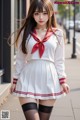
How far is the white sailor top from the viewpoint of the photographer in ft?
16.4

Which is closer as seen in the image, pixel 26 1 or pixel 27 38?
pixel 27 38

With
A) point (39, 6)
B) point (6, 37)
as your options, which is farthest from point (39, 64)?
point (6, 37)

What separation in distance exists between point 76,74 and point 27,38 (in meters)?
10.6

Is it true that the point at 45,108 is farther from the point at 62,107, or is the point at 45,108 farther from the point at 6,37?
the point at 6,37

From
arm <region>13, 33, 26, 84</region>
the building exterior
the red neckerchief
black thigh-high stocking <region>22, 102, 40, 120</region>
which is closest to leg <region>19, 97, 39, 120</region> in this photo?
black thigh-high stocking <region>22, 102, 40, 120</region>

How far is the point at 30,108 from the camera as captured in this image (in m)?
4.89

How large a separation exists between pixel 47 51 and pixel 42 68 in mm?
199

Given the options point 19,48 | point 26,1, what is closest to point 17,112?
point 19,48

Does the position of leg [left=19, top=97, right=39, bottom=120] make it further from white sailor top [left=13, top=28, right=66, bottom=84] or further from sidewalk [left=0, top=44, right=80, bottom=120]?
sidewalk [left=0, top=44, right=80, bottom=120]

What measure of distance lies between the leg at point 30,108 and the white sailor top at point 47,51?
26cm

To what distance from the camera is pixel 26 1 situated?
1688 cm

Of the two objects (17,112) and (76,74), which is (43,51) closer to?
(17,112)

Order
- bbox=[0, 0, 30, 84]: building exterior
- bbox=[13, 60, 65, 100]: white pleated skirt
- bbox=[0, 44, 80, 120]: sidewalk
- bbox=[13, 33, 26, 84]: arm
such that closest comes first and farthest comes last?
bbox=[13, 60, 65, 100]: white pleated skirt < bbox=[13, 33, 26, 84]: arm < bbox=[0, 44, 80, 120]: sidewalk < bbox=[0, 0, 30, 84]: building exterior

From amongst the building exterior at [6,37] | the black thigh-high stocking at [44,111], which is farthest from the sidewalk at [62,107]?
the black thigh-high stocking at [44,111]
